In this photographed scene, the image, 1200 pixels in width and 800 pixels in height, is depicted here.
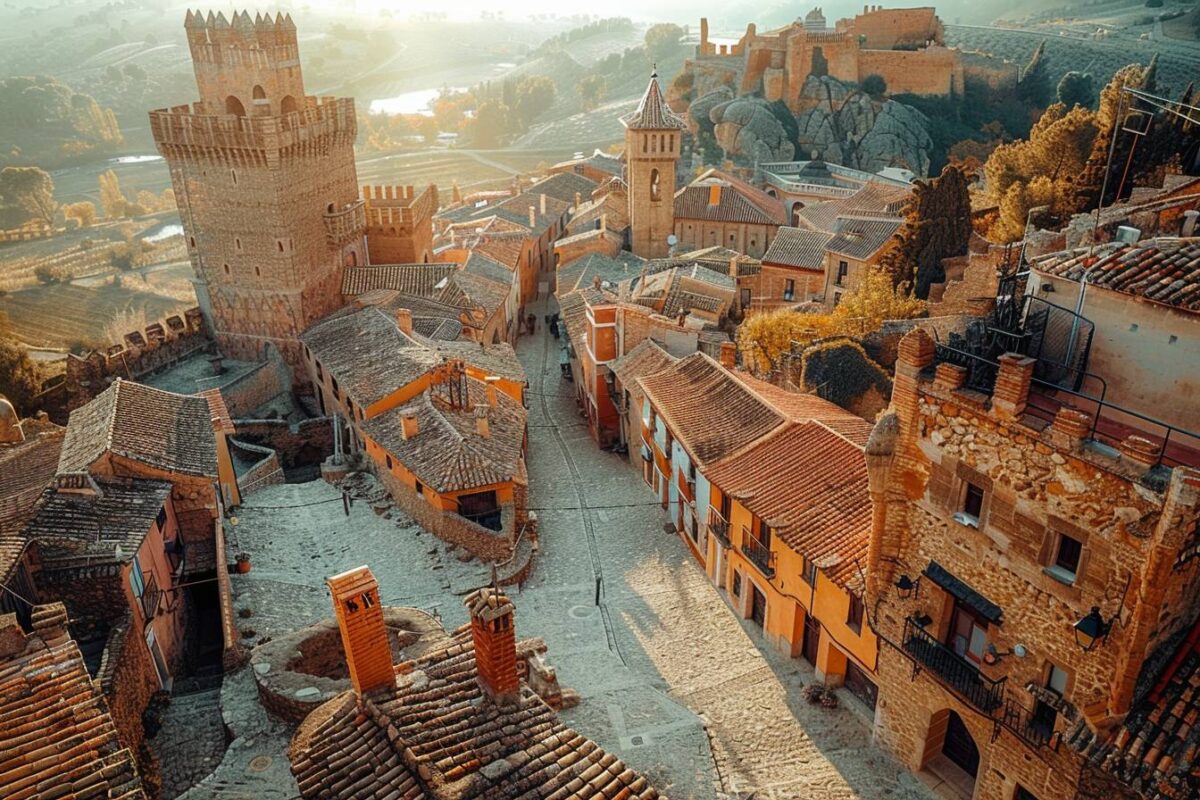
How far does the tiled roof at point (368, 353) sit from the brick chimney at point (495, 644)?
16478mm

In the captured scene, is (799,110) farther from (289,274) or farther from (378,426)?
(378,426)

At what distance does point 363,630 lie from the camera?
39.2 ft

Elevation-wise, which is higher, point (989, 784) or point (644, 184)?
point (644, 184)

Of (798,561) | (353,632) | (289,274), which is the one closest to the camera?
(353,632)

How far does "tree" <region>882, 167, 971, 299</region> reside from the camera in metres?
32.7

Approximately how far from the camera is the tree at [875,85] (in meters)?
70.0

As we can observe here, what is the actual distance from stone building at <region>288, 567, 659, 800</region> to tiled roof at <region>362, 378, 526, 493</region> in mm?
10757

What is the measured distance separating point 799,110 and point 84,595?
67.0m

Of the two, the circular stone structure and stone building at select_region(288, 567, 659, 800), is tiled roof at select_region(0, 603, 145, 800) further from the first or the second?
the circular stone structure

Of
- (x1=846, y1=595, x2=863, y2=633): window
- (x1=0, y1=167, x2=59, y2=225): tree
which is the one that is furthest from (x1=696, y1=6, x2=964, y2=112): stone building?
(x1=0, y1=167, x2=59, y2=225): tree

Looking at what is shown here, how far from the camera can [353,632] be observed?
11.9 meters

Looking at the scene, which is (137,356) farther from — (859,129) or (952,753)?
Result: (859,129)

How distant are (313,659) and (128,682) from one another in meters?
3.31

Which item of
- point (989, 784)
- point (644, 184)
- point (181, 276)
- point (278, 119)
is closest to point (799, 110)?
point (644, 184)
